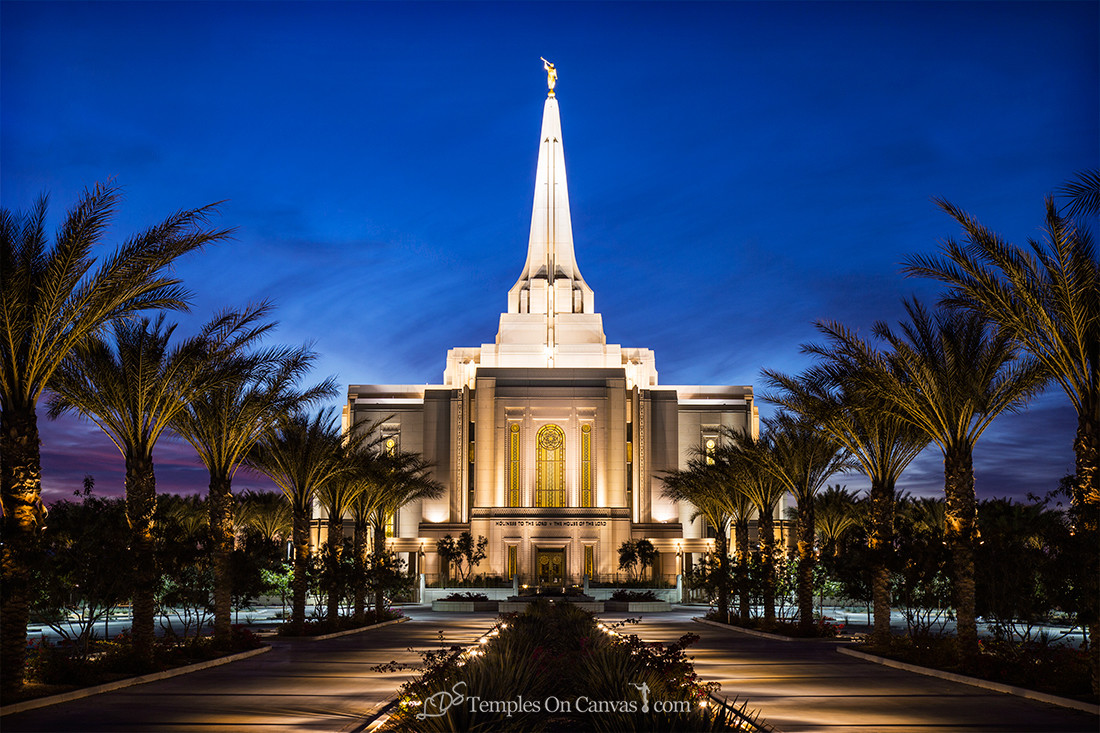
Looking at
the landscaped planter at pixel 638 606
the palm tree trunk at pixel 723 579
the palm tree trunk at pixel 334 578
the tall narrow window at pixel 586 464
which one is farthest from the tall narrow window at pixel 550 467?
the palm tree trunk at pixel 334 578

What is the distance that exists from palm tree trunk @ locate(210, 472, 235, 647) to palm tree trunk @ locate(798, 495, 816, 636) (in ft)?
45.9

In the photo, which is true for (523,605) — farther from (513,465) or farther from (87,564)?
(87,564)

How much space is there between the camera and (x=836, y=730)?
1064 cm

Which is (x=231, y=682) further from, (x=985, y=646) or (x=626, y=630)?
(x=626, y=630)

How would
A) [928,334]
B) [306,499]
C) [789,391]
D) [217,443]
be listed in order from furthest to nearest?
[306,499] < [789,391] < [217,443] < [928,334]

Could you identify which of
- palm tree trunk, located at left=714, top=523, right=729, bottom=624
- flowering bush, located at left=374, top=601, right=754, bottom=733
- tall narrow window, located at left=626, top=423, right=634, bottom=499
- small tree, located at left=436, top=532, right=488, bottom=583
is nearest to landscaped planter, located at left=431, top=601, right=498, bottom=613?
small tree, located at left=436, top=532, right=488, bottom=583

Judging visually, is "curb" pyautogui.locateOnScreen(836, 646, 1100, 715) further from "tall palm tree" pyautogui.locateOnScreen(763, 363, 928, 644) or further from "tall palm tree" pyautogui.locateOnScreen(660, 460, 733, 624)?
"tall palm tree" pyautogui.locateOnScreen(660, 460, 733, 624)

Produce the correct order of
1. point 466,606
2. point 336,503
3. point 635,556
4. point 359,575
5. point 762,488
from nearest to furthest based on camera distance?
point 359,575
point 762,488
point 336,503
point 466,606
point 635,556

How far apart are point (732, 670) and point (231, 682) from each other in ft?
26.3

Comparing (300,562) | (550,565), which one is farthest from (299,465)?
(550,565)

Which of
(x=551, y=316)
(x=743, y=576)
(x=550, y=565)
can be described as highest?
(x=551, y=316)

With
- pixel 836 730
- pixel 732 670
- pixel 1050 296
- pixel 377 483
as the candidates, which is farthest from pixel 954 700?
pixel 377 483

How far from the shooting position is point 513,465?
6162cm

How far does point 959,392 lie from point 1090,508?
4.46 meters
